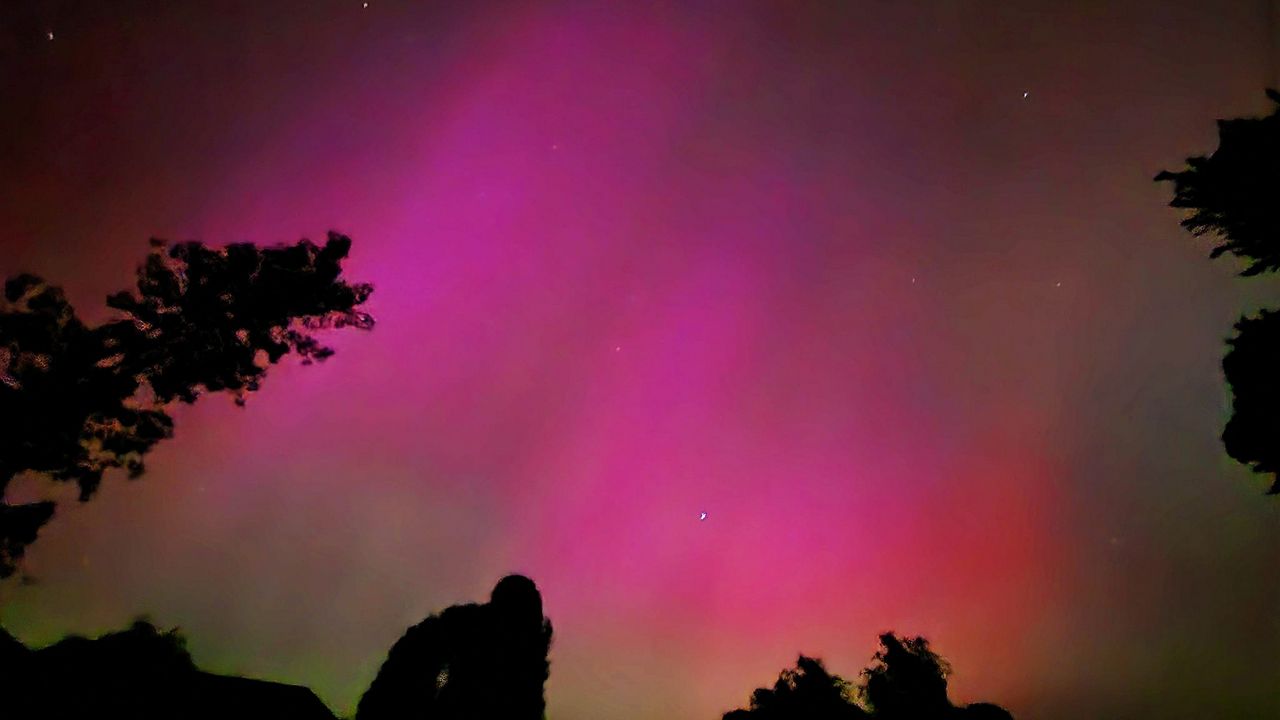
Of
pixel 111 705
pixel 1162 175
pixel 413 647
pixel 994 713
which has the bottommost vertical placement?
pixel 994 713

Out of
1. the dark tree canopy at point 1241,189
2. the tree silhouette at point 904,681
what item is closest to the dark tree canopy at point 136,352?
the dark tree canopy at point 1241,189

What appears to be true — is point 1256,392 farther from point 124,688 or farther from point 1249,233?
point 124,688

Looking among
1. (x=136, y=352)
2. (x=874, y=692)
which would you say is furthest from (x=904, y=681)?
(x=136, y=352)

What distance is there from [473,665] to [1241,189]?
29185 mm

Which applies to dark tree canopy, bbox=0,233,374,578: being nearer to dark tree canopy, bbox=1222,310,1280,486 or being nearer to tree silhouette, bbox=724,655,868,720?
dark tree canopy, bbox=1222,310,1280,486

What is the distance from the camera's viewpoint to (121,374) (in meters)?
19.4

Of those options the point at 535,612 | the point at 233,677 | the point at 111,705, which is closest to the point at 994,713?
the point at 535,612

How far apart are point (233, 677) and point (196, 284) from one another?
483 inches

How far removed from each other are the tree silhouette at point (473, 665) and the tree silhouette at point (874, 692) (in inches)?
464

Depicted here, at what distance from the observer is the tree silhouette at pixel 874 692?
108 ft

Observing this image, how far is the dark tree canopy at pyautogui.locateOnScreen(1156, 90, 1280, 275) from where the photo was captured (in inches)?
492

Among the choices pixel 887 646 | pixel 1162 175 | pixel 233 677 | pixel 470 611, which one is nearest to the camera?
pixel 1162 175

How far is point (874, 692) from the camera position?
123ft

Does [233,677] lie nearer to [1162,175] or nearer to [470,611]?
[470,611]
